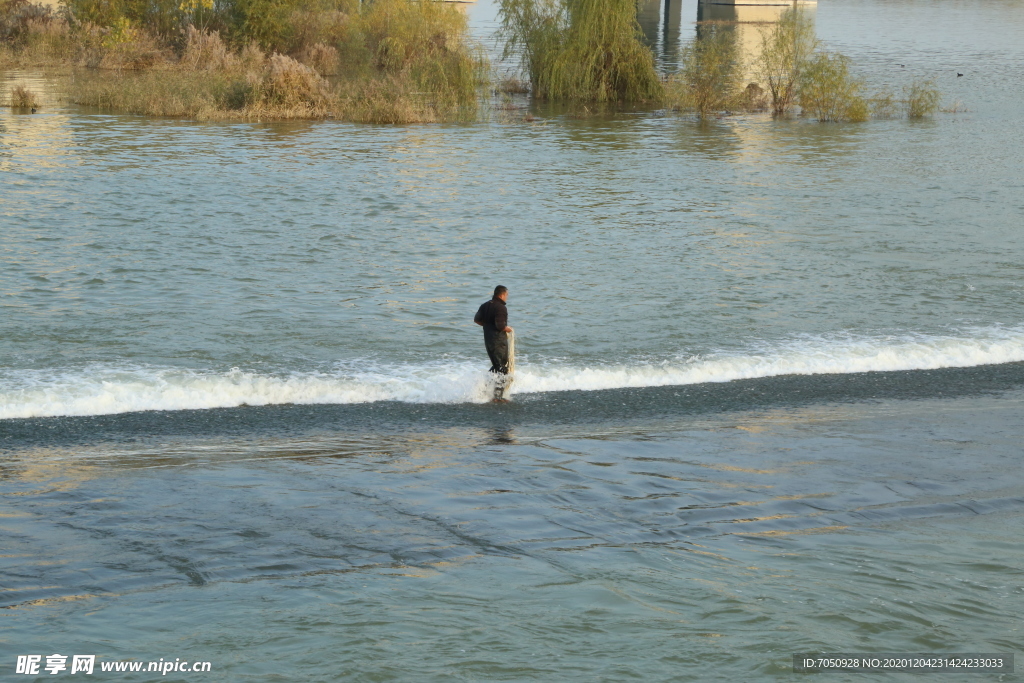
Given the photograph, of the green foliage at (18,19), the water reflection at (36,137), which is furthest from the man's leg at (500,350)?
the green foliage at (18,19)

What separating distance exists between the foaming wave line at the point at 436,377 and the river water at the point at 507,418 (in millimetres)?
70

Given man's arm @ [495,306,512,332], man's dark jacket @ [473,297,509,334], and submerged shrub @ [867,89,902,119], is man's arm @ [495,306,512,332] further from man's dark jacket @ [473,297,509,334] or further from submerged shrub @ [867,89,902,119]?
submerged shrub @ [867,89,902,119]

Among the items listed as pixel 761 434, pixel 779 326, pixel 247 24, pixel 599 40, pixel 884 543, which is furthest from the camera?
pixel 247 24

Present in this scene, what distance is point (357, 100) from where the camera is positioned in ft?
126

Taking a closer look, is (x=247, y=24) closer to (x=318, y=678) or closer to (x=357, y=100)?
(x=357, y=100)

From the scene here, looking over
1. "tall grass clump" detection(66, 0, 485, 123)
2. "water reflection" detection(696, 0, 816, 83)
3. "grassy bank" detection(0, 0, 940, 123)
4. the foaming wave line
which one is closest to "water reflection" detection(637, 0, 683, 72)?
"water reflection" detection(696, 0, 816, 83)

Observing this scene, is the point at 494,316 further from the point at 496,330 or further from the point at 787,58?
the point at 787,58

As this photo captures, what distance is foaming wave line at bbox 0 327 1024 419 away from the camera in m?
13.3

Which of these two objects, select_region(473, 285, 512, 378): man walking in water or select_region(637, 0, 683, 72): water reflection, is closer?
select_region(473, 285, 512, 378): man walking in water

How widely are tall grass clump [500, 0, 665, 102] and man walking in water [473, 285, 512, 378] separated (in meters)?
29.7

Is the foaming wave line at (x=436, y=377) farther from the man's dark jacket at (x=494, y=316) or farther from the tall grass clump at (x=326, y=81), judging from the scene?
the tall grass clump at (x=326, y=81)

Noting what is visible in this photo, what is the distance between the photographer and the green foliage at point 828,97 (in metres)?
38.5

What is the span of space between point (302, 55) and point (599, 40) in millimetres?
14679

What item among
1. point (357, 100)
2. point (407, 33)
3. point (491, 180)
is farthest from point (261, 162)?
point (407, 33)
